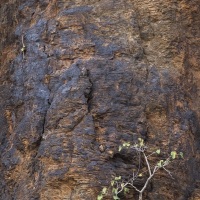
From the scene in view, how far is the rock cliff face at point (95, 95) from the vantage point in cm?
525

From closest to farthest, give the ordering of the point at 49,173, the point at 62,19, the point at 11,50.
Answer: the point at 49,173, the point at 62,19, the point at 11,50

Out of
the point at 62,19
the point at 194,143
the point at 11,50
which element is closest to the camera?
the point at 194,143

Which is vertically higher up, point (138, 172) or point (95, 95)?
point (95, 95)

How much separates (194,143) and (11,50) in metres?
2.34

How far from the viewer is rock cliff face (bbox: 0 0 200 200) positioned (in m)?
5.25

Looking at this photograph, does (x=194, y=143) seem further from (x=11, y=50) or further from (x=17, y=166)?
(x=11, y=50)

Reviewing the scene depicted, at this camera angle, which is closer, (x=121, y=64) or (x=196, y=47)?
(x=121, y=64)

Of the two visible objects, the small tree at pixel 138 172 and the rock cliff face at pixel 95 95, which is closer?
the small tree at pixel 138 172

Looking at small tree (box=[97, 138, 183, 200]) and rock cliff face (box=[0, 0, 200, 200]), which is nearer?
small tree (box=[97, 138, 183, 200])

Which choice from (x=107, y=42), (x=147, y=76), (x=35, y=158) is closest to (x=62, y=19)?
(x=107, y=42)

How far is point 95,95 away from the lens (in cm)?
551

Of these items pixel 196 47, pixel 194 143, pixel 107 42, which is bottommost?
pixel 194 143

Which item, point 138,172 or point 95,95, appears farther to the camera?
point 95,95

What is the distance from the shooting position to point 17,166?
560 centimetres
